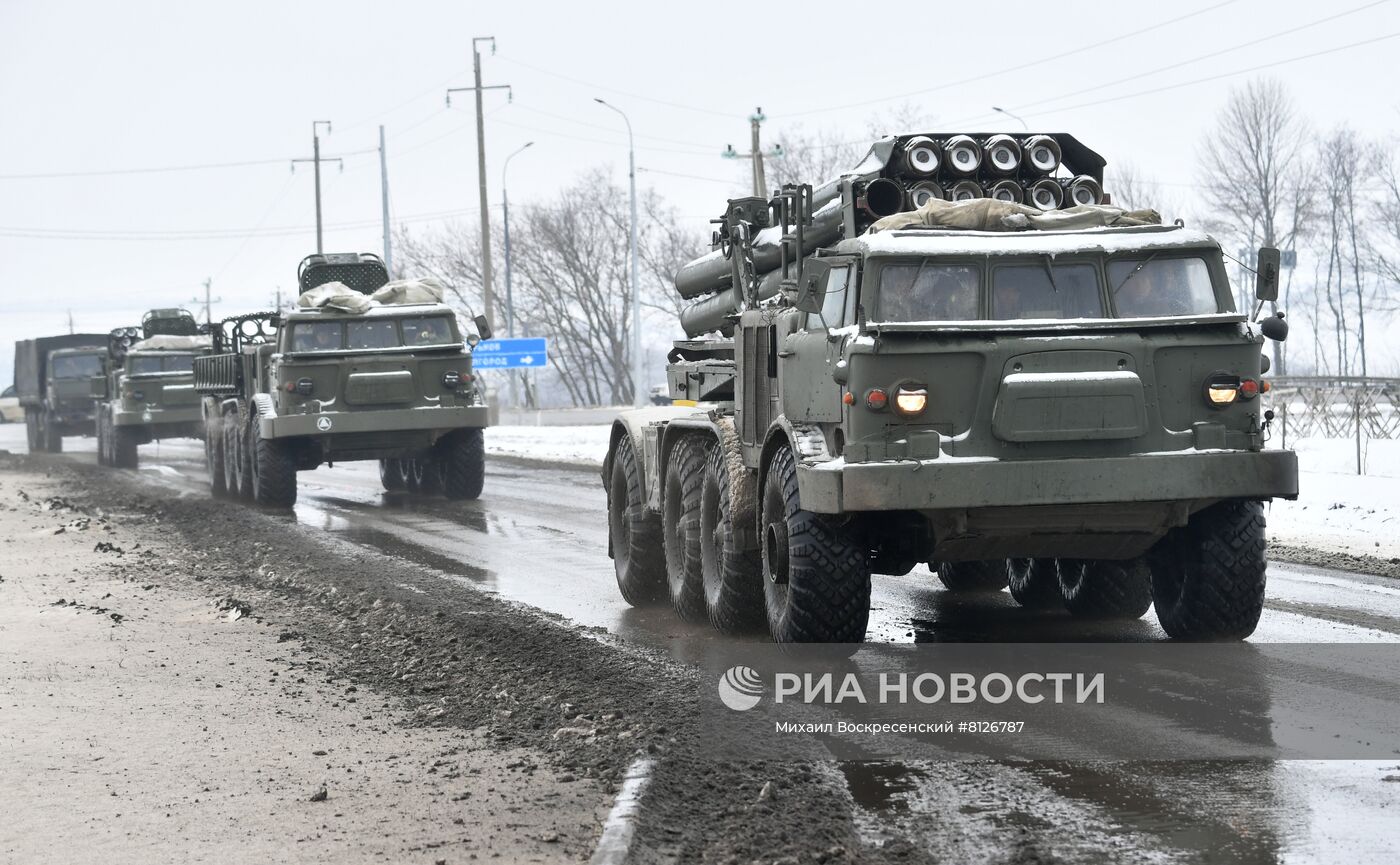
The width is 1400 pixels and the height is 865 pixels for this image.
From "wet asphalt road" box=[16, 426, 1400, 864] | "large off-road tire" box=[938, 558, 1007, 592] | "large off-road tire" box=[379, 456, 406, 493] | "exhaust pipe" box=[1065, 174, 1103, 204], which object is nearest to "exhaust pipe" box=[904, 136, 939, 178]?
"exhaust pipe" box=[1065, 174, 1103, 204]

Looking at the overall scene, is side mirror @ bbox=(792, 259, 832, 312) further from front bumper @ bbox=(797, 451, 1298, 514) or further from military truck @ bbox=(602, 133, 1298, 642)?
front bumper @ bbox=(797, 451, 1298, 514)

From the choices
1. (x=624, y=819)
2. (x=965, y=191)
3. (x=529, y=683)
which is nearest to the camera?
(x=624, y=819)

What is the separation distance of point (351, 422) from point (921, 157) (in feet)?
40.7

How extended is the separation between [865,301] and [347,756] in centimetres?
320

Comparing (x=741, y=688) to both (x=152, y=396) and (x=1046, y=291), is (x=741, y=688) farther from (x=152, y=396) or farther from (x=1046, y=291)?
(x=152, y=396)

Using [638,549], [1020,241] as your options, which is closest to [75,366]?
[638,549]

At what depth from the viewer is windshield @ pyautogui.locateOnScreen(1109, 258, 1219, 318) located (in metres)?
8.67

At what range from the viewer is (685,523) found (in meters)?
10.8

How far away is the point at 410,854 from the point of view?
18.4ft

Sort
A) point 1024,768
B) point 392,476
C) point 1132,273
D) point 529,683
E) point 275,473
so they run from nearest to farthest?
point 1024,768, point 1132,273, point 529,683, point 275,473, point 392,476

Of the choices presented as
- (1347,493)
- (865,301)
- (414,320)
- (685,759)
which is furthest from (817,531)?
(414,320)

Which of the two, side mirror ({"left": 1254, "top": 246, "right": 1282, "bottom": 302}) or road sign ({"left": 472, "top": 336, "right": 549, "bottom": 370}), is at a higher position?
road sign ({"left": 472, "top": 336, "right": 549, "bottom": 370})

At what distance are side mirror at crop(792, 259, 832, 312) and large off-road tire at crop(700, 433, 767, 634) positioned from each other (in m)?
1.10

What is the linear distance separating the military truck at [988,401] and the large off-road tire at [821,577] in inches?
0.5
